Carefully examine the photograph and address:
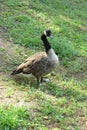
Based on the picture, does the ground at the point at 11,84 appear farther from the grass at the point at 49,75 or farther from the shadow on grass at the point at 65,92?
the shadow on grass at the point at 65,92

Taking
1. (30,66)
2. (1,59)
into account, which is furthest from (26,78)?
(1,59)

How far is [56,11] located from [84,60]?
389cm

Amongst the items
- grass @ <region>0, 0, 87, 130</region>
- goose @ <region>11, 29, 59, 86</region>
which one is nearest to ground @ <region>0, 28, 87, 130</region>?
grass @ <region>0, 0, 87, 130</region>

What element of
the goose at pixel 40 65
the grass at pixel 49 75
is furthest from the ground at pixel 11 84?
the goose at pixel 40 65

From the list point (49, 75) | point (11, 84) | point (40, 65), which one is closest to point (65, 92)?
point (40, 65)

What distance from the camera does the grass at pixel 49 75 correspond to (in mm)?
5805

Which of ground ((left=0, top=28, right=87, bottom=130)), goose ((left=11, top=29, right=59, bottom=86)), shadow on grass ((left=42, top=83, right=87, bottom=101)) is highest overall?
goose ((left=11, top=29, right=59, bottom=86))

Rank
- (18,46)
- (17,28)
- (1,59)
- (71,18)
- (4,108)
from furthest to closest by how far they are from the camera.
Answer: (71,18)
(17,28)
(18,46)
(1,59)
(4,108)

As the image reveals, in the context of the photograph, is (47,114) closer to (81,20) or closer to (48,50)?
(48,50)

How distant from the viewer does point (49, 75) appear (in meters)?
7.77

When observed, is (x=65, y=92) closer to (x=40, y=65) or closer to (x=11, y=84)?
(x=40, y=65)

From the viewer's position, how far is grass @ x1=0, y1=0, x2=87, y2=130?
5.80 meters

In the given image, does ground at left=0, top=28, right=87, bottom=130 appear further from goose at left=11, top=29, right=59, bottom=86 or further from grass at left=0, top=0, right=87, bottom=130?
goose at left=11, top=29, right=59, bottom=86

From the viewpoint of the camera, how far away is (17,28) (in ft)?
32.8
